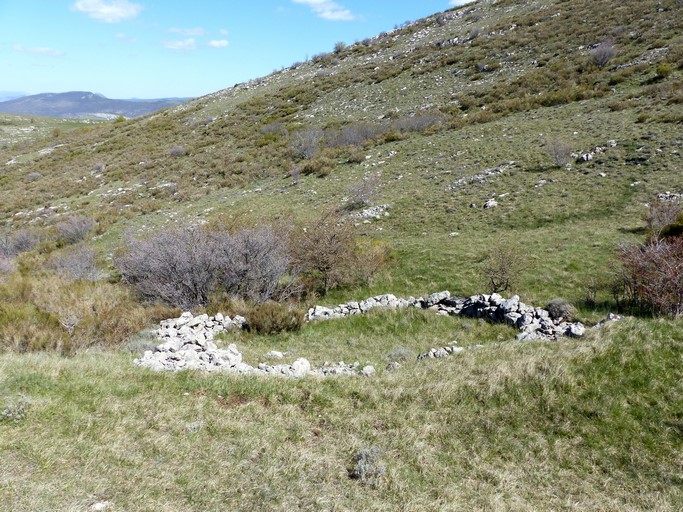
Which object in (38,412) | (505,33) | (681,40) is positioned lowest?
(38,412)

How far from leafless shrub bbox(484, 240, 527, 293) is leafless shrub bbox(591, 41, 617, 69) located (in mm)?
24372

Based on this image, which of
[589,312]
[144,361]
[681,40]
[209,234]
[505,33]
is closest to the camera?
[144,361]

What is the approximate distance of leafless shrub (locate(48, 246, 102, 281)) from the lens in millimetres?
16812

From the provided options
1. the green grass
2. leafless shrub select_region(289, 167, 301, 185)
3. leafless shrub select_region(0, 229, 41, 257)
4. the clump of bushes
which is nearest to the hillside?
the green grass

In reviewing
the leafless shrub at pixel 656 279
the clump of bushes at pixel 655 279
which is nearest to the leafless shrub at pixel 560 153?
the clump of bushes at pixel 655 279

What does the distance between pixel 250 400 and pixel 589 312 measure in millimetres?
8463

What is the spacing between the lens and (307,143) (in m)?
31.6

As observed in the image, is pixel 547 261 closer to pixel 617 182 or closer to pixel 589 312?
pixel 589 312

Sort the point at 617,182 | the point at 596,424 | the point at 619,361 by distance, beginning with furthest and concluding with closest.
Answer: the point at 617,182 → the point at 619,361 → the point at 596,424

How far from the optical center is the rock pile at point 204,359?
7949 mm

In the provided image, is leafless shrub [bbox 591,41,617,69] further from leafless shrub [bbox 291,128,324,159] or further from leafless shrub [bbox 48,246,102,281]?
leafless shrub [bbox 48,246,102,281]

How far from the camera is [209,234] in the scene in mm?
15430

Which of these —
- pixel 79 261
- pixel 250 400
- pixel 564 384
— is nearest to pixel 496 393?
pixel 564 384

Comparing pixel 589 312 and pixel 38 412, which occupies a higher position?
pixel 38 412
